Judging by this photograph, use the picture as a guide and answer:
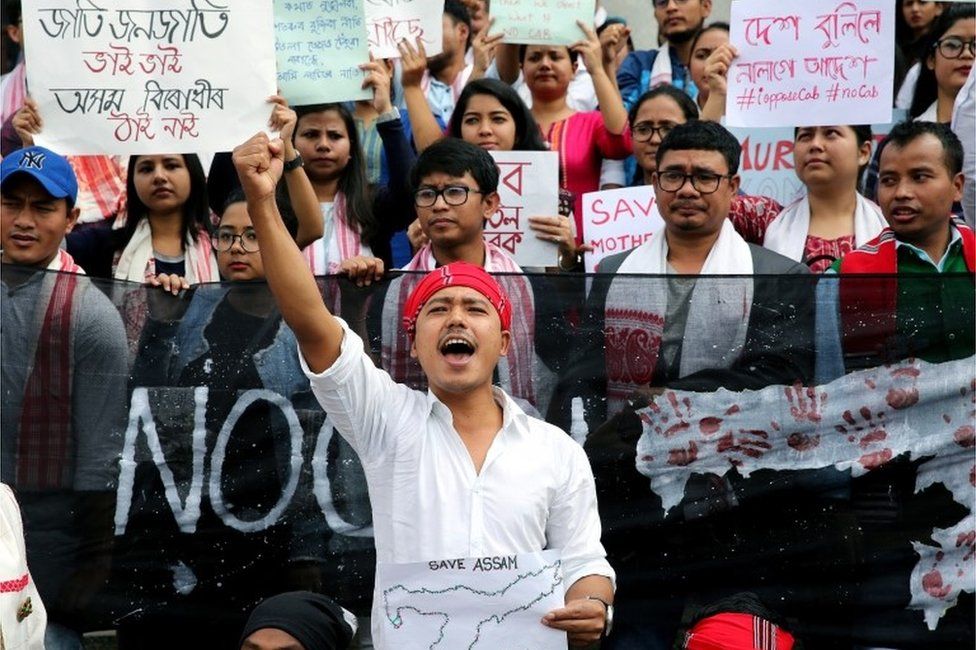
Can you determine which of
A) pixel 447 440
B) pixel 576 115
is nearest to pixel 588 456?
pixel 447 440

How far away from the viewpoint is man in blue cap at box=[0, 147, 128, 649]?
5738 millimetres

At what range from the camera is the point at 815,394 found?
5637mm

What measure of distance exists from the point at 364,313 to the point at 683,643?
4.81 ft

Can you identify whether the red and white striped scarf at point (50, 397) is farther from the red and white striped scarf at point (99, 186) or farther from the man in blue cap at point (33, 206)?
the red and white striped scarf at point (99, 186)

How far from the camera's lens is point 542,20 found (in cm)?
789

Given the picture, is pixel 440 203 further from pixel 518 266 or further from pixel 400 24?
pixel 400 24

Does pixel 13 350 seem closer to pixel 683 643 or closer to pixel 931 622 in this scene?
pixel 683 643

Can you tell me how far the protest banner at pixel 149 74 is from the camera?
6340mm

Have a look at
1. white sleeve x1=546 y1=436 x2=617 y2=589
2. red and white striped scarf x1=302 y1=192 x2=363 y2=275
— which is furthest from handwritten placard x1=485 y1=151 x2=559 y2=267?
white sleeve x1=546 y1=436 x2=617 y2=589

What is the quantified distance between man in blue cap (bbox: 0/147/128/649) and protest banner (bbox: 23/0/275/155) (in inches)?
27.4

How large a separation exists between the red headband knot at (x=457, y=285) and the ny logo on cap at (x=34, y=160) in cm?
190

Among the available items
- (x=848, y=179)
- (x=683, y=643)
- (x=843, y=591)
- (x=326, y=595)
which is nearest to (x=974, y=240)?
(x=848, y=179)

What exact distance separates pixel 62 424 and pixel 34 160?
108 centimetres

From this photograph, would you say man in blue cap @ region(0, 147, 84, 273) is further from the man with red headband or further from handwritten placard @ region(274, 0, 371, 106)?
the man with red headband
